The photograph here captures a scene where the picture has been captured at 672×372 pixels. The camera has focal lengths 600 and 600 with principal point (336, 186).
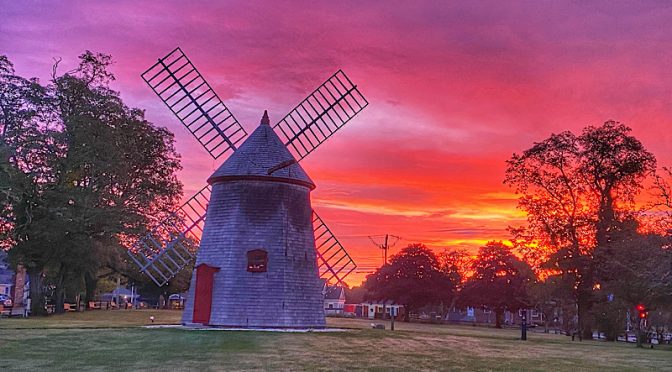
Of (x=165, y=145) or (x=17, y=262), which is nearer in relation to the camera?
(x=17, y=262)

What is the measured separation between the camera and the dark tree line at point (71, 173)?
3928 centimetres

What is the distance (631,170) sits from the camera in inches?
1762

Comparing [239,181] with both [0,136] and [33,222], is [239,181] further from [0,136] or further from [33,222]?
[33,222]

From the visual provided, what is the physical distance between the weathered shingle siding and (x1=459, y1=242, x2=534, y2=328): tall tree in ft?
173

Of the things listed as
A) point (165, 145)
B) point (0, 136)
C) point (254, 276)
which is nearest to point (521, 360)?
point (254, 276)

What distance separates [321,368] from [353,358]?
300 cm

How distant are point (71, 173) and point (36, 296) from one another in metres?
10.4

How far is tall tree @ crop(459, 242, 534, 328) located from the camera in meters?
79.6

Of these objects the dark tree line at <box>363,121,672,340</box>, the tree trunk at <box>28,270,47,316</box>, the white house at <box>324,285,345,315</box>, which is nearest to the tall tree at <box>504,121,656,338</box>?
the dark tree line at <box>363,121,672,340</box>

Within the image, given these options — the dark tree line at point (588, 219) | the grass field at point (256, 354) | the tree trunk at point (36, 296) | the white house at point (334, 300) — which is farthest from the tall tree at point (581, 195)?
the white house at point (334, 300)

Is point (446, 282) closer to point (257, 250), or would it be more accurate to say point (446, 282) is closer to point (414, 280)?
point (414, 280)

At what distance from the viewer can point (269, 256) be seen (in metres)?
29.9

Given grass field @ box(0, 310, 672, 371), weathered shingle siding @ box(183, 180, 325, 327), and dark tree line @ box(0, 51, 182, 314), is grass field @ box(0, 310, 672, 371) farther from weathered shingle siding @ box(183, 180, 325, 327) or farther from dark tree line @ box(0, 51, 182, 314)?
dark tree line @ box(0, 51, 182, 314)

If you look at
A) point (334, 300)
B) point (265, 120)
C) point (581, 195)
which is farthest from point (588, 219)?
point (334, 300)
